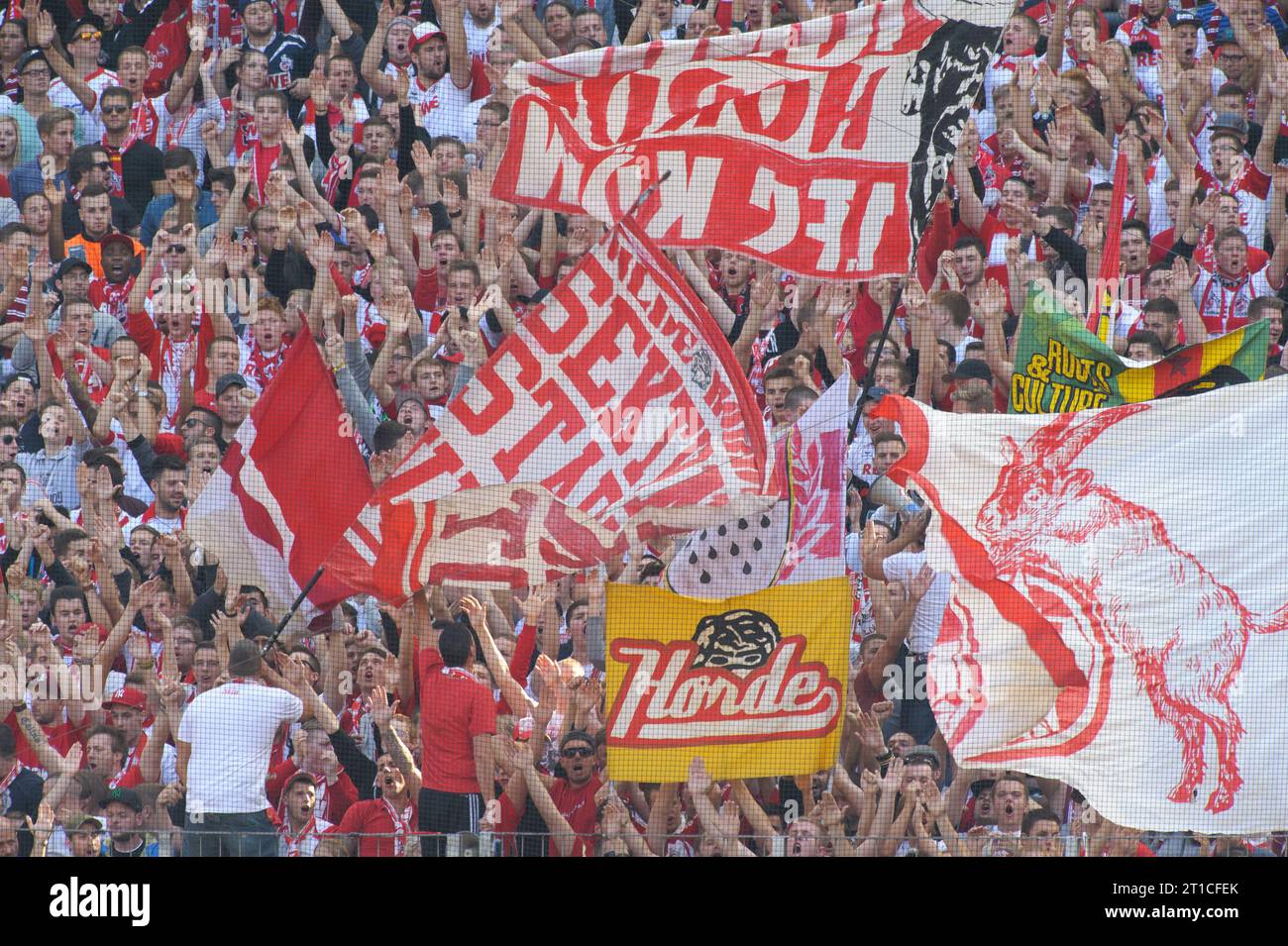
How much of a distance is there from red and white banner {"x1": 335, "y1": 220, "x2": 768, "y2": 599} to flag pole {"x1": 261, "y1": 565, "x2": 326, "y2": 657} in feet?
0.93

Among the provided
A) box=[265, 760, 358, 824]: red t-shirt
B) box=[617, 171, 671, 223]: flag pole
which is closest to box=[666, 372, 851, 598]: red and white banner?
box=[617, 171, 671, 223]: flag pole

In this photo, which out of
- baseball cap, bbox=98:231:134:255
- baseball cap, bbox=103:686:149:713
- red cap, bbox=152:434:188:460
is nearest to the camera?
baseball cap, bbox=103:686:149:713

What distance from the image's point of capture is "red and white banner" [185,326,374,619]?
8.51 m

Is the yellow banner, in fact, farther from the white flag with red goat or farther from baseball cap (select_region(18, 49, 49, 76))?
baseball cap (select_region(18, 49, 49, 76))

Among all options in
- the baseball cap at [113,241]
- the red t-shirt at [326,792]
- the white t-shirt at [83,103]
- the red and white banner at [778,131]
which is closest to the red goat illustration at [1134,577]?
the red and white banner at [778,131]

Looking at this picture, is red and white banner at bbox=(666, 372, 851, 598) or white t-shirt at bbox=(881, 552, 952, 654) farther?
white t-shirt at bbox=(881, 552, 952, 654)

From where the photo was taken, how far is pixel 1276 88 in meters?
10.2

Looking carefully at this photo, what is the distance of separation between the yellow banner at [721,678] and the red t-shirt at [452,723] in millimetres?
493

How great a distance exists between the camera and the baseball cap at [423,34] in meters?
10.4

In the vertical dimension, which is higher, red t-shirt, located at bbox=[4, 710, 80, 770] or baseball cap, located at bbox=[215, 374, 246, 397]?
baseball cap, located at bbox=[215, 374, 246, 397]

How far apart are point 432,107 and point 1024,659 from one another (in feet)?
12.3

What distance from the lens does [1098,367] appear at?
8695 mm

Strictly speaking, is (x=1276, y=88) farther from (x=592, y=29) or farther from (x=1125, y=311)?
(x=592, y=29)

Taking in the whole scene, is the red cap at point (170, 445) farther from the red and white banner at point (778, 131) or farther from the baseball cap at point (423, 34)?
the baseball cap at point (423, 34)
